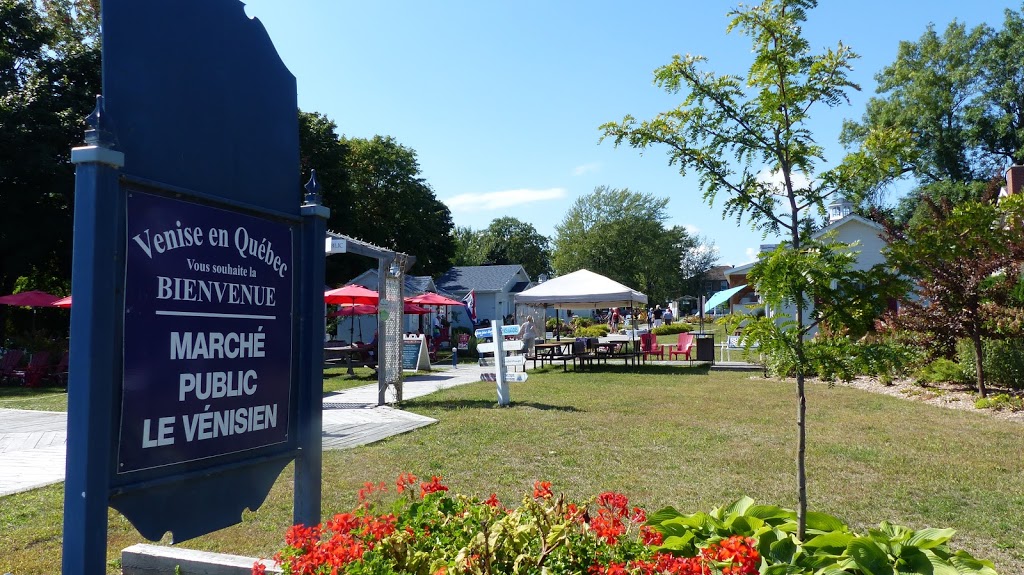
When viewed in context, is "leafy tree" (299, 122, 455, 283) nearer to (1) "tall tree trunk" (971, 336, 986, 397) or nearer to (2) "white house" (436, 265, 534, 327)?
(2) "white house" (436, 265, 534, 327)

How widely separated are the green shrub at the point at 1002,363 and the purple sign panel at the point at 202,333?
43.2 ft

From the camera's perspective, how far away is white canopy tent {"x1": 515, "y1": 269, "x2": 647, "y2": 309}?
19844 mm

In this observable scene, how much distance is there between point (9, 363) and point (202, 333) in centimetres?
1884

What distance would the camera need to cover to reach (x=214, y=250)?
9.14 ft

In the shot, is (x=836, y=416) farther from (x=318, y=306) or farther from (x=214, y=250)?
(x=214, y=250)

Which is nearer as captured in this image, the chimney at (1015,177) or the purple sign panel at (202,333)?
the purple sign panel at (202,333)

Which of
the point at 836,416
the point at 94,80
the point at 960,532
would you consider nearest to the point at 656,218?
the point at 94,80

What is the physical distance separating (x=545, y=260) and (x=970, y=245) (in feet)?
305

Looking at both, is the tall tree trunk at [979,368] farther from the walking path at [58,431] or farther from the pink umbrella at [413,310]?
the pink umbrella at [413,310]

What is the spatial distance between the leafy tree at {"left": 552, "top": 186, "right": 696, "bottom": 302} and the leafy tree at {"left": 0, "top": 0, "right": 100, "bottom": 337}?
141 feet

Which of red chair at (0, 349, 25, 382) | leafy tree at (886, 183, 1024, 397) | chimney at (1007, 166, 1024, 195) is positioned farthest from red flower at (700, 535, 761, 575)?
chimney at (1007, 166, 1024, 195)

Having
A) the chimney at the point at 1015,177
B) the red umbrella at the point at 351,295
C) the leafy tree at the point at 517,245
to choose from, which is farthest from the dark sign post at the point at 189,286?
the leafy tree at the point at 517,245

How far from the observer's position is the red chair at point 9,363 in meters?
17.1

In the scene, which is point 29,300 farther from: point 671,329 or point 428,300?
point 671,329
